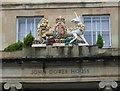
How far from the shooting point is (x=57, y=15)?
26469 millimetres

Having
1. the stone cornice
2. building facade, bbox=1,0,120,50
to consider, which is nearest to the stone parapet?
building facade, bbox=1,0,120,50

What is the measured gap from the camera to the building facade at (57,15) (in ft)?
85.8

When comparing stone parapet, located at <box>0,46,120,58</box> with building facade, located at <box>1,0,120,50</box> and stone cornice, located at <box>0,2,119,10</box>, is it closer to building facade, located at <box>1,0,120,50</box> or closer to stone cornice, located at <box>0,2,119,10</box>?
building facade, located at <box>1,0,120,50</box>

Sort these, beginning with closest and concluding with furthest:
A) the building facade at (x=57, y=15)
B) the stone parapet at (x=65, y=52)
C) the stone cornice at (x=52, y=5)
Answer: the stone parapet at (x=65, y=52)
the building facade at (x=57, y=15)
the stone cornice at (x=52, y=5)

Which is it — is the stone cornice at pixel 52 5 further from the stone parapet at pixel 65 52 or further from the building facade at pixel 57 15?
the stone parapet at pixel 65 52

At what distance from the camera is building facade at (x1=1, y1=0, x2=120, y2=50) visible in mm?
26141

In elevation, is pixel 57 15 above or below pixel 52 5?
below

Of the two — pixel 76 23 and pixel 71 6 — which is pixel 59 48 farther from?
pixel 71 6

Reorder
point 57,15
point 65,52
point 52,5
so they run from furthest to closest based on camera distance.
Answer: point 52,5, point 57,15, point 65,52

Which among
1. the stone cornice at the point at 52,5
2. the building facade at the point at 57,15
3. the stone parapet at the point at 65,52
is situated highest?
the stone cornice at the point at 52,5

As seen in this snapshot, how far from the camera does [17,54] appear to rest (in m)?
22.9

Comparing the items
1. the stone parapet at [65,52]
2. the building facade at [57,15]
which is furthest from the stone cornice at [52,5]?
the stone parapet at [65,52]

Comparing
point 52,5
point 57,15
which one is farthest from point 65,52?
point 52,5

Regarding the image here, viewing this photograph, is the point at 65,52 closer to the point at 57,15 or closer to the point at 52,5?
the point at 57,15
